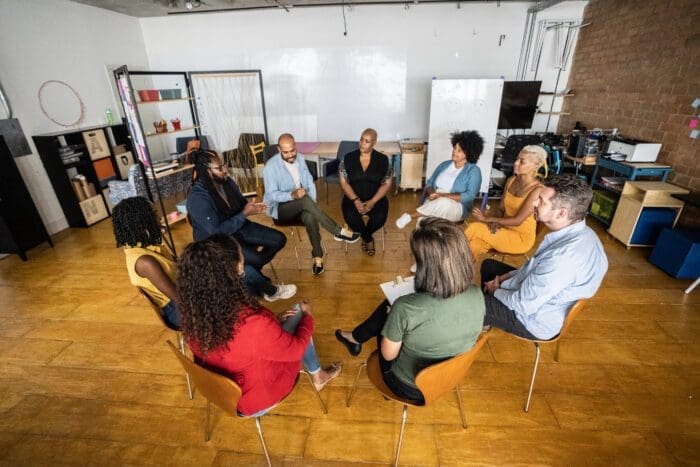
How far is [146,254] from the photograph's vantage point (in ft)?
5.88

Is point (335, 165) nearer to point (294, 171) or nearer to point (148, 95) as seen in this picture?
point (294, 171)

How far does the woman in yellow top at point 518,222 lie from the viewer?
2.53 m

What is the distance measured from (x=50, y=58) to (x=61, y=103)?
1.84 feet

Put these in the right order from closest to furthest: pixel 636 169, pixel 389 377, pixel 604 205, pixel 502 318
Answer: pixel 389 377 → pixel 502 318 → pixel 636 169 → pixel 604 205

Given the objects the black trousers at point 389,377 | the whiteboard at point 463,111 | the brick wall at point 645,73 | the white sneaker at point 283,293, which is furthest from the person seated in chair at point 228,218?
the brick wall at point 645,73

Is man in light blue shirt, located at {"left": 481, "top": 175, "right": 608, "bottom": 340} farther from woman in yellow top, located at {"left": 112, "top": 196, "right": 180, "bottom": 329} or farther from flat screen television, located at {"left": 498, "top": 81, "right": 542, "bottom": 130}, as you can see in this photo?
flat screen television, located at {"left": 498, "top": 81, "right": 542, "bottom": 130}

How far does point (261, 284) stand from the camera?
257cm

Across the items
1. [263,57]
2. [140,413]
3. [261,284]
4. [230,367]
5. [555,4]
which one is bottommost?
[140,413]

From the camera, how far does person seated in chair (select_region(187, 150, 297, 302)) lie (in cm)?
246

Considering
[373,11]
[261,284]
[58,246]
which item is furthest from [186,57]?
[261,284]

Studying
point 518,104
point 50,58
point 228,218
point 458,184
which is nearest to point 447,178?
point 458,184

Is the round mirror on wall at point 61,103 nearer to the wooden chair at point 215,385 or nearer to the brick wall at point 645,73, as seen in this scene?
the wooden chair at point 215,385

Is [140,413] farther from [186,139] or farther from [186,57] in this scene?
[186,57]

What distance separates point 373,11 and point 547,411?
224 inches
